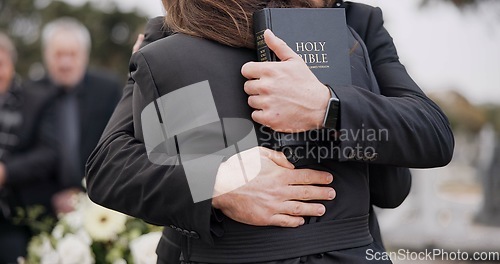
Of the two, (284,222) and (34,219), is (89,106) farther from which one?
(284,222)

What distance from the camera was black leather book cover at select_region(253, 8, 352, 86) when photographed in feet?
4.94

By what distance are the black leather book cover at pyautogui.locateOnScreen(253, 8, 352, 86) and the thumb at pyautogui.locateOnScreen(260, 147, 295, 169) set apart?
0.19 metres

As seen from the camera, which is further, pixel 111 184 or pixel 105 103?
pixel 105 103

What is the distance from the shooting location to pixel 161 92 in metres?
1.53

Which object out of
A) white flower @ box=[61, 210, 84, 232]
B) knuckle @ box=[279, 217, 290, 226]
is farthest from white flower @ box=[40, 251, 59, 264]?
knuckle @ box=[279, 217, 290, 226]

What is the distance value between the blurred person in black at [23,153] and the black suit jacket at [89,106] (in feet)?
0.32

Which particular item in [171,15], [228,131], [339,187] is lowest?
[339,187]

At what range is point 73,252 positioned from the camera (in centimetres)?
270

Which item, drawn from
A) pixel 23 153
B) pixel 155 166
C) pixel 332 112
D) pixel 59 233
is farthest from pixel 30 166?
pixel 332 112

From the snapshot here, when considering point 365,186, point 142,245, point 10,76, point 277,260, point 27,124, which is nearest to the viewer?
point 277,260

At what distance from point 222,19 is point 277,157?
333 millimetres

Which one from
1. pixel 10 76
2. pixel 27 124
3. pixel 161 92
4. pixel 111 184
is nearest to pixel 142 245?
pixel 111 184

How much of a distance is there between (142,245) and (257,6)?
45.9 inches

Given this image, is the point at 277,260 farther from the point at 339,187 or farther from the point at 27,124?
the point at 27,124
